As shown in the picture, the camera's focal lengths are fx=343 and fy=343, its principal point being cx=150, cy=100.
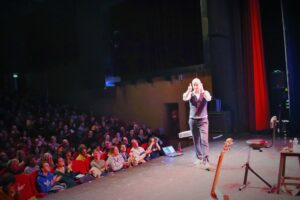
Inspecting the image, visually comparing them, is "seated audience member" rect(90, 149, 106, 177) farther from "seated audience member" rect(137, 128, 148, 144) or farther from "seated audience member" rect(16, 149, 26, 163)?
"seated audience member" rect(137, 128, 148, 144)

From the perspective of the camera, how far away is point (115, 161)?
639 centimetres

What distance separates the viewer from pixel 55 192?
16.5 ft

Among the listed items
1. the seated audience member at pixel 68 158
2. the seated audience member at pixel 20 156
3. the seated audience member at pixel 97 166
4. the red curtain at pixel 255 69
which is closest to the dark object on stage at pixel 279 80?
the red curtain at pixel 255 69

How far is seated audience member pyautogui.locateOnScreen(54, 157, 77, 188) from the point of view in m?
5.42

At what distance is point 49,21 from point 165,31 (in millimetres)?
7825

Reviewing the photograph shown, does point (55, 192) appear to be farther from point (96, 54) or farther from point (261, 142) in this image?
point (96, 54)

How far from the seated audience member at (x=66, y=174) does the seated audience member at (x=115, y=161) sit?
73 centimetres

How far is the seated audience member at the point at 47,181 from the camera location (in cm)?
499

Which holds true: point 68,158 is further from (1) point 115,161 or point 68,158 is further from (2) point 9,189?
(2) point 9,189

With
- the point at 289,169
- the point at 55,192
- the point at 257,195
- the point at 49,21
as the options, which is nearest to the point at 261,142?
the point at 257,195

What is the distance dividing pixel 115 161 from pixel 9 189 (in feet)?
7.26

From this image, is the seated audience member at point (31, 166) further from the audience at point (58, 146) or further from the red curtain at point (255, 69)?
the red curtain at point (255, 69)

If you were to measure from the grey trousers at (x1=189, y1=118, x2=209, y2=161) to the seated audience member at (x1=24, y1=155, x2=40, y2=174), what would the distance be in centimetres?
261

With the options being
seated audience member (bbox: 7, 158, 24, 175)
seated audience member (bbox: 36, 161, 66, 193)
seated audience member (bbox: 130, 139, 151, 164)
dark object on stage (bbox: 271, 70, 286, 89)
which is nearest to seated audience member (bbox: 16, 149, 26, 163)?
seated audience member (bbox: 7, 158, 24, 175)
